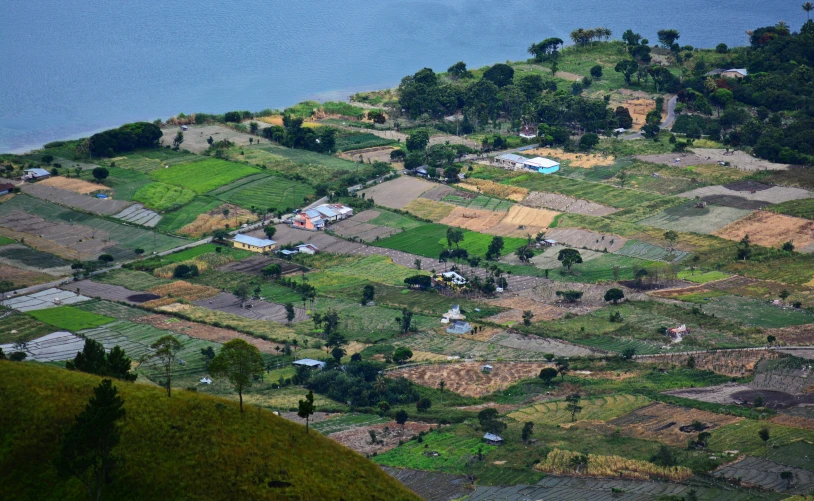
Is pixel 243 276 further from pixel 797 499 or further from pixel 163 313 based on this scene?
pixel 797 499

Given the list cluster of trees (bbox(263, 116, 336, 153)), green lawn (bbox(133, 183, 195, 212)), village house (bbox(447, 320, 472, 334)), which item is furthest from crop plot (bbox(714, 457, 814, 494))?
cluster of trees (bbox(263, 116, 336, 153))

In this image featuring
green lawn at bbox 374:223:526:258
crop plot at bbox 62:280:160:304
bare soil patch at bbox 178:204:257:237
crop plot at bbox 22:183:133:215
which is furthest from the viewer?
crop plot at bbox 22:183:133:215

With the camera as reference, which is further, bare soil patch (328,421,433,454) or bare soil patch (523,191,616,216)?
bare soil patch (523,191,616,216)

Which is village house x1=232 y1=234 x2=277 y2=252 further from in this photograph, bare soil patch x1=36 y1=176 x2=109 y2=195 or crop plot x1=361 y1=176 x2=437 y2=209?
bare soil patch x1=36 y1=176 x2=109 y2=195

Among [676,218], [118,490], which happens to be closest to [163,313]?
[118,490]

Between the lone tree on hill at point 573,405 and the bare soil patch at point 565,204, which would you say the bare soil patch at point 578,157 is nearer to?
the bare soil patch at point 565,204

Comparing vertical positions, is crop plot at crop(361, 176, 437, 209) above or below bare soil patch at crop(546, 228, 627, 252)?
above

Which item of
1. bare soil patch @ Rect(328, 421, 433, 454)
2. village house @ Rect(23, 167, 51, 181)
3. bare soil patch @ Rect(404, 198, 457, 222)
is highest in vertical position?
village house @ Rect(23, 167, 51, 181)
